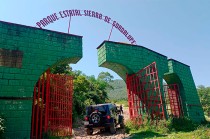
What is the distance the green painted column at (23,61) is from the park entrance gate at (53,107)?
0.62 metres

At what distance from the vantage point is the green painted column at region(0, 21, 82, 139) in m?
6.71

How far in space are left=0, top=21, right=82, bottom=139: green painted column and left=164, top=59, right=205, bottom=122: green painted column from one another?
589 cm

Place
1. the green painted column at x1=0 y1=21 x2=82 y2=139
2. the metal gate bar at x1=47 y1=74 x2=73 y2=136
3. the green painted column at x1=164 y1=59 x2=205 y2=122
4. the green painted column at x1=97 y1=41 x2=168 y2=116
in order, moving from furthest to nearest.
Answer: the green painted column at x1=164 y1=59 x2=205 y2=122 < the green painted column at x1=97 y1=41 x2=168 y2=116 < the metal gate bar at x1=47 y1=74 x2=73 y2=136 < the green painted column at x1=0 y1=21 x2=82 y2=139

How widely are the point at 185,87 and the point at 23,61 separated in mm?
8991

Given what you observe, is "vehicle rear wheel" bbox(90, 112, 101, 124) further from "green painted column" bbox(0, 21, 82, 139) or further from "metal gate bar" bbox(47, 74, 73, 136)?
"green painted column" bbox(0, 21, 82, 139)

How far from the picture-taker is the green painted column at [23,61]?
6.71 metres

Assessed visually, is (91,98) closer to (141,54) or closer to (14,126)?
(141,54)

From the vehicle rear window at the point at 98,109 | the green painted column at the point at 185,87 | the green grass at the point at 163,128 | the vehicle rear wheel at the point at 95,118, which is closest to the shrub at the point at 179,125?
the green grass at the point at 163,128

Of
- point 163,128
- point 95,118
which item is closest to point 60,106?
point 95,118

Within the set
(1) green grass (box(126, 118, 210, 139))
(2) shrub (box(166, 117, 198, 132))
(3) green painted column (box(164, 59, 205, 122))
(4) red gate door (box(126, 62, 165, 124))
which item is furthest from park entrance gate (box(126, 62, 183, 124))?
(3) green painted column (box(164, 59, 205, 122))

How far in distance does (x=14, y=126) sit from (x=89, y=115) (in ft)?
14.6

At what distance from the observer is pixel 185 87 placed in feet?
38.7

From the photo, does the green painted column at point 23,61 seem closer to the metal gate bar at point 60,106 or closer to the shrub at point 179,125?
the metal gate bar at point 60,106

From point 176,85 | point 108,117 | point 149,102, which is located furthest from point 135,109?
point 176,85
